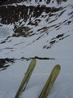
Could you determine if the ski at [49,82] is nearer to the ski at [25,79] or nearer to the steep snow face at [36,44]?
the steep snow face at [36,44]

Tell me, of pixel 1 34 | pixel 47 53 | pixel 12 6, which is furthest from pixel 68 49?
pixel 12 6

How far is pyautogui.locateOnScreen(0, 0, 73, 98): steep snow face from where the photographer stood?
2.71 meters

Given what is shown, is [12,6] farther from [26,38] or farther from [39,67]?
[39,67]

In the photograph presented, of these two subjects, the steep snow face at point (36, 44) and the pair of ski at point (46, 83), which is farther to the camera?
the steep snow face at point (36, 44)

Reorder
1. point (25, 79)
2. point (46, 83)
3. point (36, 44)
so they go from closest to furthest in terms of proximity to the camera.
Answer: point (46, 83) < point (25, 79) < point (36, 44)

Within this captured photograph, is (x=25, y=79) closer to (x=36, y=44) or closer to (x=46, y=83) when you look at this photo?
(x=46, y=83)

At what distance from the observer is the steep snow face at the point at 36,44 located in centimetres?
271

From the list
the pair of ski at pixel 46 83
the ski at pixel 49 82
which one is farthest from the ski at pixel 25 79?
the ski at pixel 49 82

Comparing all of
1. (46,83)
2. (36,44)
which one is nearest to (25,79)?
(46,83)

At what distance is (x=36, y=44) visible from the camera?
3.44 m

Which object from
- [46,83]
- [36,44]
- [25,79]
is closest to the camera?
[46,83]

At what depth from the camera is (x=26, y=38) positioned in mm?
3641

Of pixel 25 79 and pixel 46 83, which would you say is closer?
pixel 46 83

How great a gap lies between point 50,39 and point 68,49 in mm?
336
